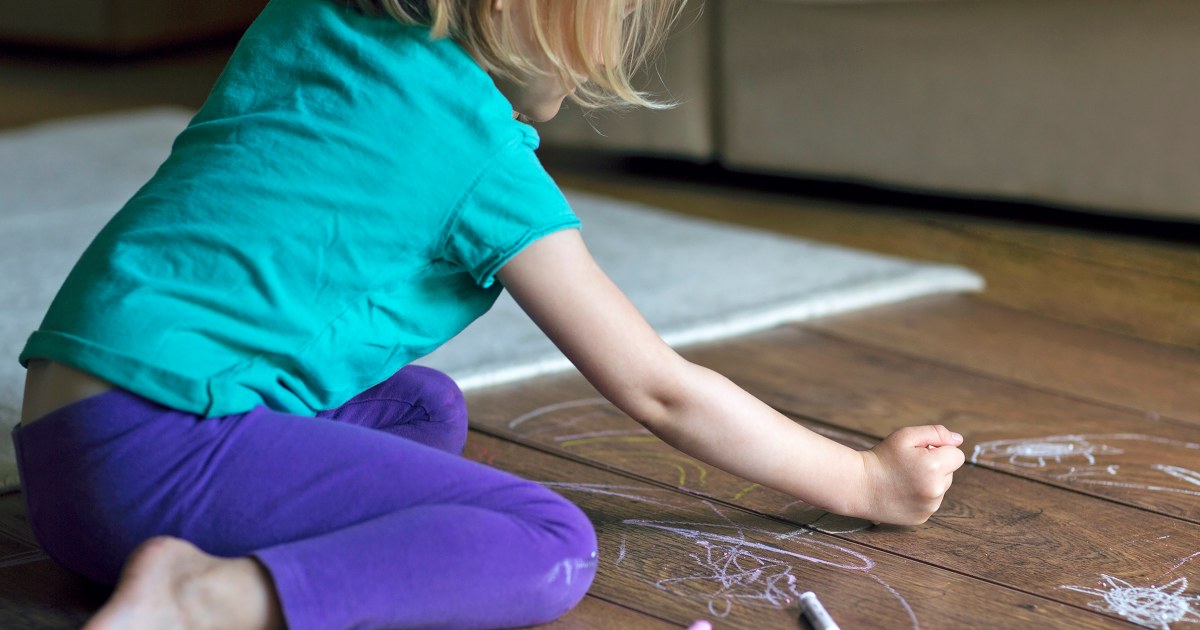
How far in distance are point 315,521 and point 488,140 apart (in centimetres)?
22

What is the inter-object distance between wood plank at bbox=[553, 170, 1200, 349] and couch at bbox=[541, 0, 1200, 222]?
0.05 metres

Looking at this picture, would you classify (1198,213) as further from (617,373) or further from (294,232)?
(294,232)

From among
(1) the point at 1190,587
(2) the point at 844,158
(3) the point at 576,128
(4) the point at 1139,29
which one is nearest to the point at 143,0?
(3) the point at 576,128

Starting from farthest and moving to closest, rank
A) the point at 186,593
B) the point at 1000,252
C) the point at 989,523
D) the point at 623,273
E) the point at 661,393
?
the point at 1000,252, the point at 623,273, the point at 989,523, the point at 661,393, the point at 186,593

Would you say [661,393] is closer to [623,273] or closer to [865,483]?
[865,483]

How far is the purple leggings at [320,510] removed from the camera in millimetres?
656

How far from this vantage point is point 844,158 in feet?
5.65

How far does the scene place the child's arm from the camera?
2.32 feet

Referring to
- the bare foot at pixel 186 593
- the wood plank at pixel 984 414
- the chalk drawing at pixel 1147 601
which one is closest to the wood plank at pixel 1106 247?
the wood plank at pixel 984 414

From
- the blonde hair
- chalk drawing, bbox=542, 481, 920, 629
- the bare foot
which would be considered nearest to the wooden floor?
chalk drawing, bbox=542, 481, 920, 629

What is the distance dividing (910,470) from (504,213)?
0.95 feet

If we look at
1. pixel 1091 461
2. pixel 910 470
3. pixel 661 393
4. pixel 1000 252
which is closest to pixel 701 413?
pixel 661 393

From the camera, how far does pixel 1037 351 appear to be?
1.21 metres

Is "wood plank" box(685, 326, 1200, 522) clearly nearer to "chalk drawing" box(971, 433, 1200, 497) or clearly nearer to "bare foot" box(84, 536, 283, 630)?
"chalk drawing" box(971, 433, 1200, 497)
